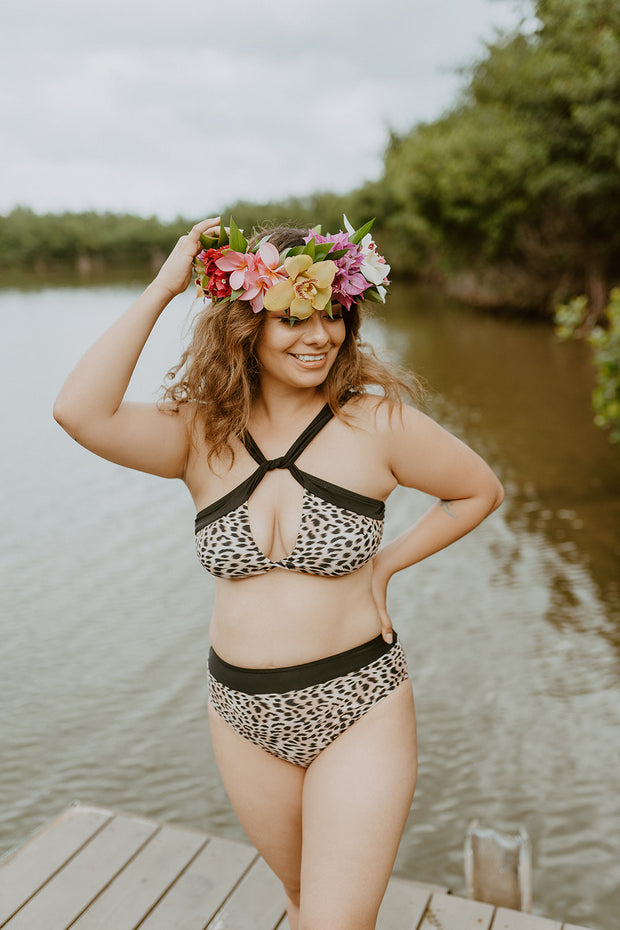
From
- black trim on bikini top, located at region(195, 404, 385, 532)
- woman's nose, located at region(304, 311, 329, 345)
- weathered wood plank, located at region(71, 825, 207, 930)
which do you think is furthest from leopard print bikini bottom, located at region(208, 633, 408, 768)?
weathered wood plank, located at region(71, 825, 207, 930)

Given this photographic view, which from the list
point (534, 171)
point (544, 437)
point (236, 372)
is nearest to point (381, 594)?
point (236, 372)

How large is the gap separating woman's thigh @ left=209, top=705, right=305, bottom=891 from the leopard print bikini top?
42cm

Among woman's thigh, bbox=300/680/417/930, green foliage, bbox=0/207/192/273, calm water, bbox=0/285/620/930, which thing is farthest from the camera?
green foliage, bbox=0/207/192/273

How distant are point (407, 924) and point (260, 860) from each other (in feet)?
1.70

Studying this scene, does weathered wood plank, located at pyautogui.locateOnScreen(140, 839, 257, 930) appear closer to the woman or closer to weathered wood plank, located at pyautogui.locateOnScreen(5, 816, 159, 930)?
weathered wood plank, located at pyautogui.locateOnScreen(5, 816, 159, 930)

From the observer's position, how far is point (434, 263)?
33.0 m

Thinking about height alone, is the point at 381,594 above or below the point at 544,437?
above

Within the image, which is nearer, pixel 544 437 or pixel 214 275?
pixel 214 275

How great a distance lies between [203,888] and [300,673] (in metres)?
1.18

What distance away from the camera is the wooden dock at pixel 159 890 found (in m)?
2.50

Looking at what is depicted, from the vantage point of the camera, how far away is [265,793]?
1.95 metres

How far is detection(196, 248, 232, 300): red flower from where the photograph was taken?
6.17 feet

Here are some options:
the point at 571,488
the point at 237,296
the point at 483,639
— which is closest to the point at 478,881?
the point at 237,296

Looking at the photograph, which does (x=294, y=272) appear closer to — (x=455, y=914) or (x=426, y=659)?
(x=455, y=914)
